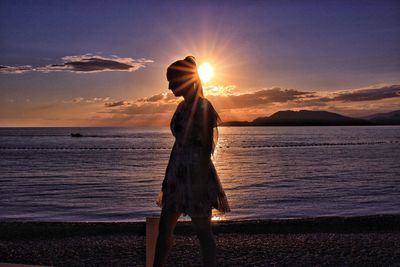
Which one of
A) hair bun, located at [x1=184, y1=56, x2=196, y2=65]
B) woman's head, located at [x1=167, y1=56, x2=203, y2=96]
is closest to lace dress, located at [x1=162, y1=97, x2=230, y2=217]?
woman's head, located at [x1=167, y1=56, x2=203, y2=96]

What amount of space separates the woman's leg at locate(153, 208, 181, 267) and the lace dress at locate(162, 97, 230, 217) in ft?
0.20

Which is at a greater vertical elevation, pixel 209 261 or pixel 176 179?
pixel 176 179

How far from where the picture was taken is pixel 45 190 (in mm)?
19188

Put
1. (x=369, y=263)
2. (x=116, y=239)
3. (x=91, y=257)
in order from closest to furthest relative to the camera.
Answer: (x=369, y=263) → (x=91, y=257) → (x=116, y=239)

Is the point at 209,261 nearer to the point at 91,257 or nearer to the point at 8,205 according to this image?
the point at 91,257

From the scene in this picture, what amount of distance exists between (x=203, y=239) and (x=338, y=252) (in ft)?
14.2

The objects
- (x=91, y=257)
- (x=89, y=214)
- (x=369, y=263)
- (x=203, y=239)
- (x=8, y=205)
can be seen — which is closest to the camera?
(x=203, y=239)

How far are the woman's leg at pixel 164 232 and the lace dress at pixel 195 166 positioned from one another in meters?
0.06

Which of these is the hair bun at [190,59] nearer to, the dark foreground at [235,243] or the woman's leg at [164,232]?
the woman's leg at [164,232]

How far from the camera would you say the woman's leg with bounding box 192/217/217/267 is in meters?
3.86

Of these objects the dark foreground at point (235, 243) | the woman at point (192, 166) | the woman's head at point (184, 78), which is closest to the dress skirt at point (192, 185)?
the woman at point (192, 166)

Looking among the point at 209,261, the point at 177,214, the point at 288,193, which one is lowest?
the point at 288,193

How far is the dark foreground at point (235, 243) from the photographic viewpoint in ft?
A: 23.4

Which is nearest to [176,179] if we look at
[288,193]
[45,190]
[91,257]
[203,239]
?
[203,239]
